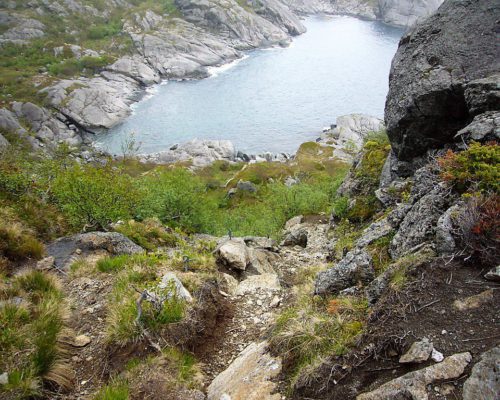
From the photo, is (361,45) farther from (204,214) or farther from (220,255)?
(220,255)

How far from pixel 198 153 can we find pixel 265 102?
1302 inches

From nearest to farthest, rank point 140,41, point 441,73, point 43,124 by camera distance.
Answer: 1. point 441,73
2. point 43,124
3. point 140,41

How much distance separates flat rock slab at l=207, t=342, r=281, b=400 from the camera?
6.41 m

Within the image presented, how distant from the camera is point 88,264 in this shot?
42.7 ft

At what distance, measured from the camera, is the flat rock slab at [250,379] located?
6.41 m

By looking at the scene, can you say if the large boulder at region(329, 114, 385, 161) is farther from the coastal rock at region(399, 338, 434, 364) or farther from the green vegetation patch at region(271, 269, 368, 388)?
the coastal rock at region(399, 338, 434, 364)

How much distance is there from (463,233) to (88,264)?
38.1 ft

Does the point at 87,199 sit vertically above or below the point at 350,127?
above

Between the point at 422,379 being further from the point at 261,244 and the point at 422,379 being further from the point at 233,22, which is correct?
the point at 233,22

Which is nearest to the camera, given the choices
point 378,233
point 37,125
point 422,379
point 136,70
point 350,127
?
point 422,379

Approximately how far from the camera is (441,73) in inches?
486

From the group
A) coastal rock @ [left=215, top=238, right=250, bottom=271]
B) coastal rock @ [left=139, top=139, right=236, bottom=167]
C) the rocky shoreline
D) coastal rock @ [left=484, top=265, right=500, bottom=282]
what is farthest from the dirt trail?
the rocky shoreline

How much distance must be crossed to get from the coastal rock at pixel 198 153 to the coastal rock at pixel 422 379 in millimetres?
82804

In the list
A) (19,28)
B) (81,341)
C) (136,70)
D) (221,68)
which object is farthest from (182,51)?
(81,341)
